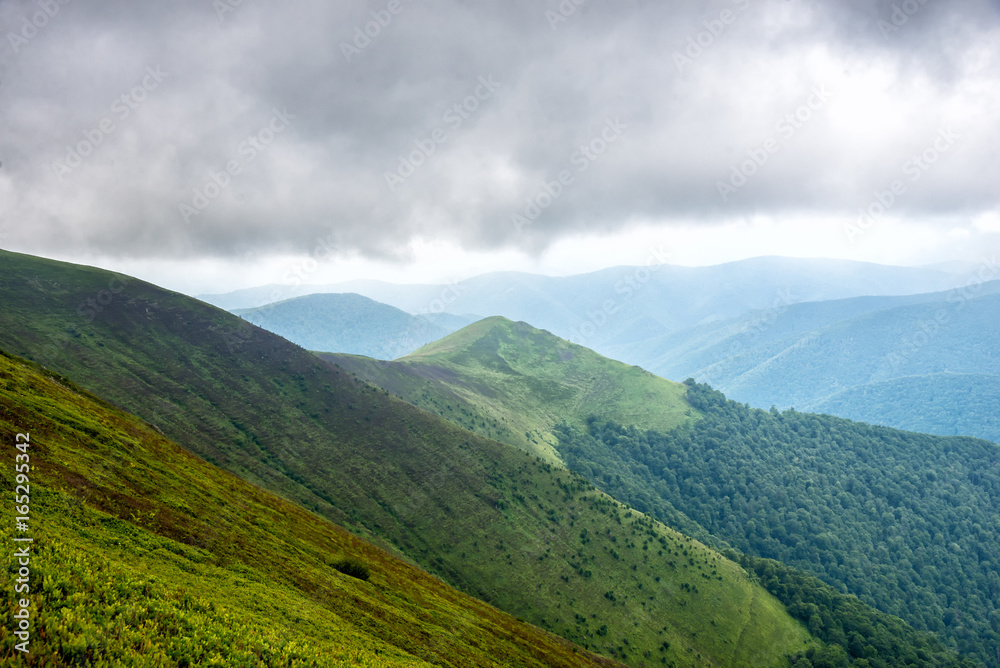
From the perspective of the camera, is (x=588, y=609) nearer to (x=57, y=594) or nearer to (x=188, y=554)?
(x=188, y=554)

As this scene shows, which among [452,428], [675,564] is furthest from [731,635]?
[452,428]

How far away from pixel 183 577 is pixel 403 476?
8973 cm

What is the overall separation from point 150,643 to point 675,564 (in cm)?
12487

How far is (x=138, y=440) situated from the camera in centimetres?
4672

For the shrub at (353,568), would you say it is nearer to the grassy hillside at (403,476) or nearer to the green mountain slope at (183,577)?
the green mountain slope at (183,577)

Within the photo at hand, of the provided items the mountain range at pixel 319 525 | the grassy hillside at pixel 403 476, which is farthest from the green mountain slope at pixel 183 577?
the grassy hillside at pixel 403 476

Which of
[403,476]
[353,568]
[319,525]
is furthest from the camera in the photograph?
[403,476]

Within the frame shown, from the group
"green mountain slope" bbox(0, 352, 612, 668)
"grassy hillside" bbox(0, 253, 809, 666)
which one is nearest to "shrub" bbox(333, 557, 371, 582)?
"green mountain slope" bbox(0, 352, 612, 668)

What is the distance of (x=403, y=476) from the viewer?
112125 mm

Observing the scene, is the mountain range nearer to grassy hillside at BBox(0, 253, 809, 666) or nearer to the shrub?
the shrub

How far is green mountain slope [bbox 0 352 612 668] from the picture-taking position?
54.7 ft

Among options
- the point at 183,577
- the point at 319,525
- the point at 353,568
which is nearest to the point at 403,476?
the point at 319,525

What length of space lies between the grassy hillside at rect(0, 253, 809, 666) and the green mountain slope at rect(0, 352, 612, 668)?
3993cm

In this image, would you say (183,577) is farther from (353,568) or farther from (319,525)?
(319,525)
